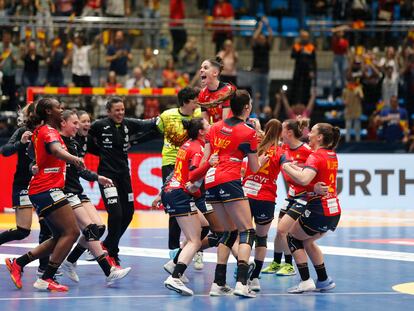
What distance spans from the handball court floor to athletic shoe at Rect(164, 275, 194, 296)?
3.2 inches

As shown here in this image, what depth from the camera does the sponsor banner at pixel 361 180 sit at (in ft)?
68.2

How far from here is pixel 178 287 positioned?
10.2m

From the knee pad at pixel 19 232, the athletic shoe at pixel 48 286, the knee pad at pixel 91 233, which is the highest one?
the knee pad at pixel 91 233

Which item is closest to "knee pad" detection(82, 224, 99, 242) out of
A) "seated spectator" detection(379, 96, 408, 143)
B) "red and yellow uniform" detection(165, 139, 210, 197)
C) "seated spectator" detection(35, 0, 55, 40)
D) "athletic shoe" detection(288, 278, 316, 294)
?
"red and yellow uniform" detection(165, 139, 210, 197)

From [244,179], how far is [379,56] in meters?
14.9

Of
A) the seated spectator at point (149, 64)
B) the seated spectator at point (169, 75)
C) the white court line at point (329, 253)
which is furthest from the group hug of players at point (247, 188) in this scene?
the seated spectator at point (149, 64)

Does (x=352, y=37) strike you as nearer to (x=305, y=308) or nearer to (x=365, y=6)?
(x=365, y=6)

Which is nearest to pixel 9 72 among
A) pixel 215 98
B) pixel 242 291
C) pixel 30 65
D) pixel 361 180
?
pixel 30 65

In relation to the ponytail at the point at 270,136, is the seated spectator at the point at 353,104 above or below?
below

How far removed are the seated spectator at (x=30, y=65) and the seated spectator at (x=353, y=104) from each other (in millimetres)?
7750

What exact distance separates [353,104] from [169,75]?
477 cm

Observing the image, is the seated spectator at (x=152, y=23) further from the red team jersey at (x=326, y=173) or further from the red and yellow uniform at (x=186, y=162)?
the red team jersey at (x=326, y=173)

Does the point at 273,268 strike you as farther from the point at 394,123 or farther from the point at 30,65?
the point at 30,65

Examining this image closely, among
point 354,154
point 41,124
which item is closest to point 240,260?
point 41,124
